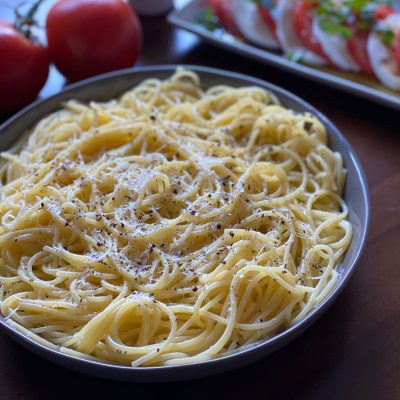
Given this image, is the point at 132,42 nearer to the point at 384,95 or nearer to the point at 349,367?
the point at 384,95

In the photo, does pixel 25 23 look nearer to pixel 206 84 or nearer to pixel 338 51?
pixel 206 84

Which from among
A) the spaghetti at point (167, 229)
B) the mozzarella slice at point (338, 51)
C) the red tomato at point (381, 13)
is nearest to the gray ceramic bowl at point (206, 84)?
the spaghetti at point (167, 229)

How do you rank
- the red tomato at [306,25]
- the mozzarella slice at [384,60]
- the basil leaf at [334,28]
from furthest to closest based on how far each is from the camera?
1. the red tomato at [306,25]
2. the basil leaf at [334,28]
3. the mozzarella slice at [384,60]

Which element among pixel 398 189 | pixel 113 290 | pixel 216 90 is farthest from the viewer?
pixel 216 90

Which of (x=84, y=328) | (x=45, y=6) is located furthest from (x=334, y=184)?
(x=45, y=6)

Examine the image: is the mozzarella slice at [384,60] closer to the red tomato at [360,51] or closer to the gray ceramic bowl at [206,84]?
the red tomato at [360,51]

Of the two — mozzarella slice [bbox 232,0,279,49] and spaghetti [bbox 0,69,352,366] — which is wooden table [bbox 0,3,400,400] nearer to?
spaghetti [bbox 0,69,352,366]
